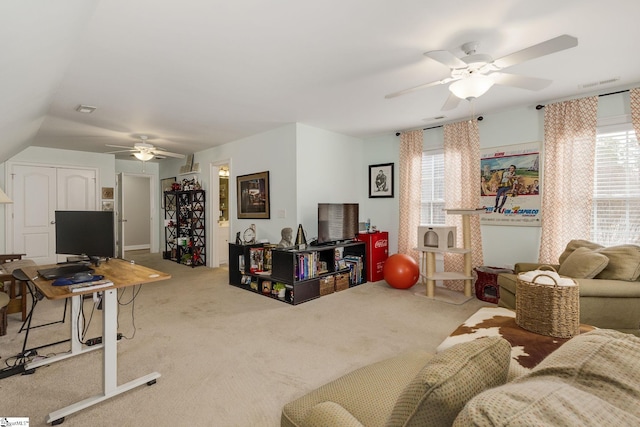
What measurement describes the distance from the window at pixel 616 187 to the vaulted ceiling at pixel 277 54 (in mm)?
559

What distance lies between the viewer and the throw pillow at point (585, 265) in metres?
2.62

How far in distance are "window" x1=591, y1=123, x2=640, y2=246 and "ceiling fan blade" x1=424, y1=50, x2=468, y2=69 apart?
242cm

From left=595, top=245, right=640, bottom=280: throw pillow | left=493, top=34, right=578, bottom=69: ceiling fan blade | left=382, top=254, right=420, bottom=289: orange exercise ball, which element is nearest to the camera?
left=493, top=34, right=578, bottom=69: ceiling fan blade

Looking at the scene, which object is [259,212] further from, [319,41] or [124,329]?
[319,41]

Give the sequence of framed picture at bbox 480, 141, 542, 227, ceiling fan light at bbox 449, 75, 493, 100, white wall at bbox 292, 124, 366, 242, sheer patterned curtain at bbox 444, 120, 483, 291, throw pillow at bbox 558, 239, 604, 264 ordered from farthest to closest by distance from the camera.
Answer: white wall at bbox 292, 124, 366, 242, sheer patterned curtain at bbox 444, 120, 483, 291, framed picture at bbox 480, 141, 542, 227, throw pillow at bbox 558, 239, 604, 264, ceiling fan light at bbox 449, 75, 493, 100

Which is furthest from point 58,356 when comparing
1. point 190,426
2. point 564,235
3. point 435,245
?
point 564,235

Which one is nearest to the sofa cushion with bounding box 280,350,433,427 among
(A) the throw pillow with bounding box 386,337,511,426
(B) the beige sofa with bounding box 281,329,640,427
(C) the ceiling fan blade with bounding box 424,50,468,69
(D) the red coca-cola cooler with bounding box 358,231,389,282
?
(B) the beige sofa with bounding box 281,329,640,427

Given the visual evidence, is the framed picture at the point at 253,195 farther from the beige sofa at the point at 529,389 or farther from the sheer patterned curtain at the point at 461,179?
the beige sofa at the point at 529,389

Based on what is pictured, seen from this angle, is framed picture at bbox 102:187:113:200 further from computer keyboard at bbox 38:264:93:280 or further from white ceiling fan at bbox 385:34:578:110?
white ceiling fan at bbox 385:34:578:110

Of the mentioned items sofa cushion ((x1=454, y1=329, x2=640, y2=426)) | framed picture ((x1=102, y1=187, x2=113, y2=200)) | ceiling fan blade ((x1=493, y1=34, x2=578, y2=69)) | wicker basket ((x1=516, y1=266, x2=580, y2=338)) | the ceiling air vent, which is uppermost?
the ceiling air vent

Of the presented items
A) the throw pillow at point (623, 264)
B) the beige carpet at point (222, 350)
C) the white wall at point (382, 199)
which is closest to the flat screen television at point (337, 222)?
the white wall at point (382, 199)

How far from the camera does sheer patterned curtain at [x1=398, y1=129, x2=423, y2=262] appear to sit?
4.78 meters

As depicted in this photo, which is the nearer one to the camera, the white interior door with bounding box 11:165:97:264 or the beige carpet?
the beige carpet

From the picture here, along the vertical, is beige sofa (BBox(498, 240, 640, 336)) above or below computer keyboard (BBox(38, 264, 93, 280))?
below
